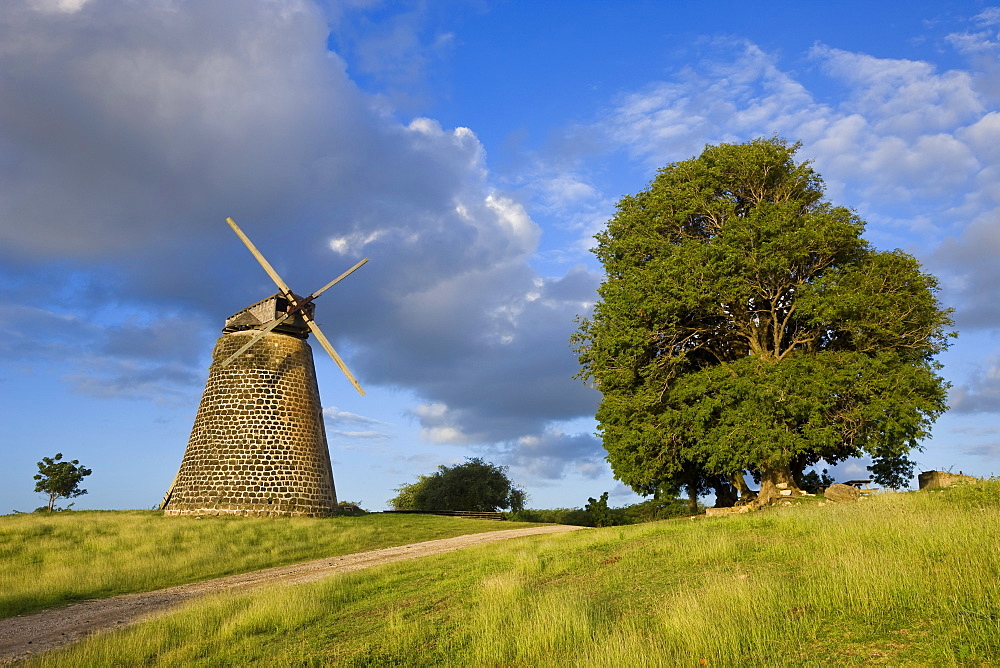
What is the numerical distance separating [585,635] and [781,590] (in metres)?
3.08

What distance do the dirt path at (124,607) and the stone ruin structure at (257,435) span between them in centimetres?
1193

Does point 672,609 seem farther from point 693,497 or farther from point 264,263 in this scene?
point 264,263

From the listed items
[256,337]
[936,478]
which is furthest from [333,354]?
[936,478]

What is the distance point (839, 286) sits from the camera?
79.0 ft

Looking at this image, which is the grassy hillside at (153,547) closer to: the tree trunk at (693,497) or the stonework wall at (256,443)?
the stonework wall at (256,443)

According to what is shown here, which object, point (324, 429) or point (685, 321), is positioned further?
point (324, 429)

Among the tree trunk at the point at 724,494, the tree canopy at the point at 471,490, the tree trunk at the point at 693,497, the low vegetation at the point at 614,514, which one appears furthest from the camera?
the tree canopy at the point at 471,490

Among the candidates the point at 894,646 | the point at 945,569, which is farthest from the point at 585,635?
the point at 945,569

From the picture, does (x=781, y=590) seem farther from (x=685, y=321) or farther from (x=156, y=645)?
(x=685, y=321)

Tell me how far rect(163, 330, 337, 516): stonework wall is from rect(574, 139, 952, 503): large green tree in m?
17.8

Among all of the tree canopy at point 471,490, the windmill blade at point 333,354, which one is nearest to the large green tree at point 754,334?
the windmill blade at point 333,354

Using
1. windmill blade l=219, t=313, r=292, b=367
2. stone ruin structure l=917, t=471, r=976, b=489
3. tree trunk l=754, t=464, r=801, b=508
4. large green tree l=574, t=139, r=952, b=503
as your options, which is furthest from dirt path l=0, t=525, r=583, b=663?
stone ruin structure l=917, t=471, r=976, b=489

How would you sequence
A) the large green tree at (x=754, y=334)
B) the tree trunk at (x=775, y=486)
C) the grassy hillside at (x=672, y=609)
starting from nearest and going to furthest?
1. the grassy hillside at (x=672, y=609)
2. the large green tree at (x=754, y=334)
3. the tree trunk at (x=775, y=486)

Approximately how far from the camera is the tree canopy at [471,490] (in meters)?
57.4
